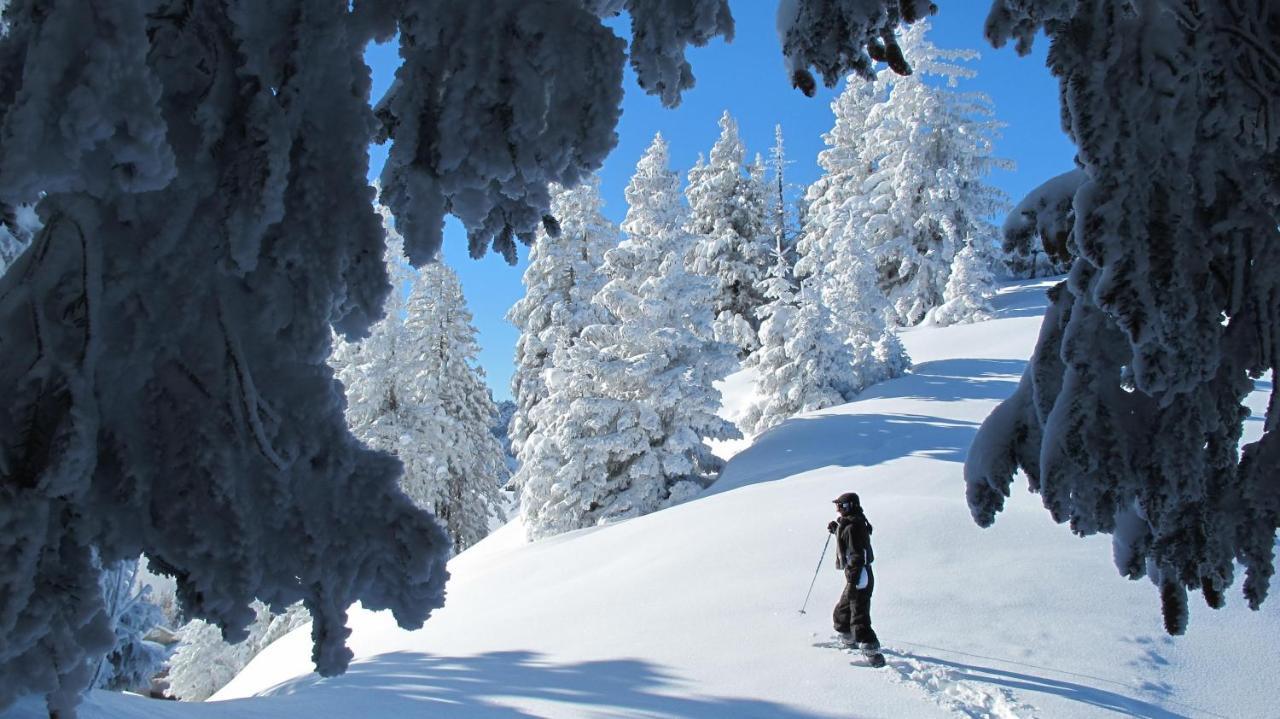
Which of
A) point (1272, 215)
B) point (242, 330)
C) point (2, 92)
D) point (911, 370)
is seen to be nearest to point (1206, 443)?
point (1272, 215)

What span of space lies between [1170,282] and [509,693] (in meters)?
6.34

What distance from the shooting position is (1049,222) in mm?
3078

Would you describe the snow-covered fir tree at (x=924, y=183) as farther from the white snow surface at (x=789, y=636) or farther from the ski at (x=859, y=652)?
the ski at (x=859, y=652)

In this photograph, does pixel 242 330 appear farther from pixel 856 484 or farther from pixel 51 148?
pixel 856 484

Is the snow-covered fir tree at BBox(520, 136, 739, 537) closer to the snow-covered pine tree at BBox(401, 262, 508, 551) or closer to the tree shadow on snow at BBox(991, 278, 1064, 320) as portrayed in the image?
the snow-covered pine tree at BBox(401, 262, 508, 551)

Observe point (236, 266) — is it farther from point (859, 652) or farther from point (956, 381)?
point (956, 381)

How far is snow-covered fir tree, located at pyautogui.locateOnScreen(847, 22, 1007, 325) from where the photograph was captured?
105 feet

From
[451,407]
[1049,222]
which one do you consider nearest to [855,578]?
[1049,222]

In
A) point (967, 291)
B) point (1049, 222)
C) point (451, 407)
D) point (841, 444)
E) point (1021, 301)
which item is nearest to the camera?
point (1049, 222)

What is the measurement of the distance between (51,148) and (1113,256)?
284 cm

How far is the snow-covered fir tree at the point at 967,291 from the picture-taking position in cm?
2773

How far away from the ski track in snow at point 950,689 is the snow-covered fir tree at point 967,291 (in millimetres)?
23108

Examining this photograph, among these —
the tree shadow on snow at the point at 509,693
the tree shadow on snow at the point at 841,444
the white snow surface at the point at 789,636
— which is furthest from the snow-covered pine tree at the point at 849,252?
the tree shadow on snow at the point at 509,693

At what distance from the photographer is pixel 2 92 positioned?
1.57 meters
